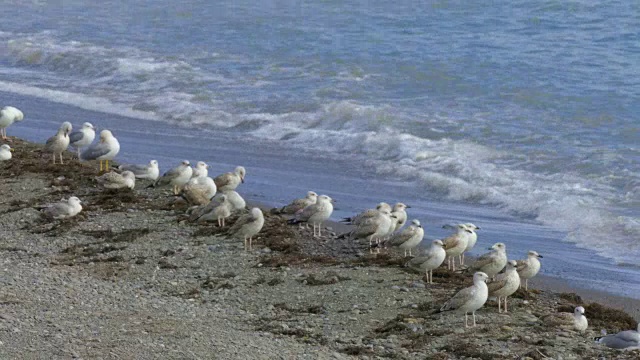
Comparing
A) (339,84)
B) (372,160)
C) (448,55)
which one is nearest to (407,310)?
(372,160)

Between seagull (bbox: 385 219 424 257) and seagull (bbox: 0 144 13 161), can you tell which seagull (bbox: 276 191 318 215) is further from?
seagull (bbox: 0 144 13 161)

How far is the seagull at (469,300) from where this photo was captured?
39.2ft

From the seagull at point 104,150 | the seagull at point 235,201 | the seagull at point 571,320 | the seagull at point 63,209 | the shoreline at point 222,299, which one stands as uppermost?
the seagull at point 104,150

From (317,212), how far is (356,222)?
0.63 metres

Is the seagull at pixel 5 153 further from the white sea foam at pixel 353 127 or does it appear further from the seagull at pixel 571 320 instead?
the seagull at pixel 571 320

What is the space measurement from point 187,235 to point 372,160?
23.7 ft

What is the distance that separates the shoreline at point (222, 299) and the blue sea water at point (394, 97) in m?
2.44

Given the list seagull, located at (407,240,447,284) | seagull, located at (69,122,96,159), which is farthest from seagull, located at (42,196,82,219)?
seagull, located at (407,240,447,284)

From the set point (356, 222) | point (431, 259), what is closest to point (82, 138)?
point (356, 222)

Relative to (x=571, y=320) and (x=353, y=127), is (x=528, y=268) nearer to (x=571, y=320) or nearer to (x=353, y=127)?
(x=571, y=320)

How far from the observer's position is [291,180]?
1980 centimetres

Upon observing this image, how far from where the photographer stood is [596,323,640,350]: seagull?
11391 mm

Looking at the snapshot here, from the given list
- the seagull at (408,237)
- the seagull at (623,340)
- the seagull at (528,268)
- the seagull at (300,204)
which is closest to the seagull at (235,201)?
the seagull at (300,204)

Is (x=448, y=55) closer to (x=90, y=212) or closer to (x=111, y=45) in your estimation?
(x=111, y=45)
